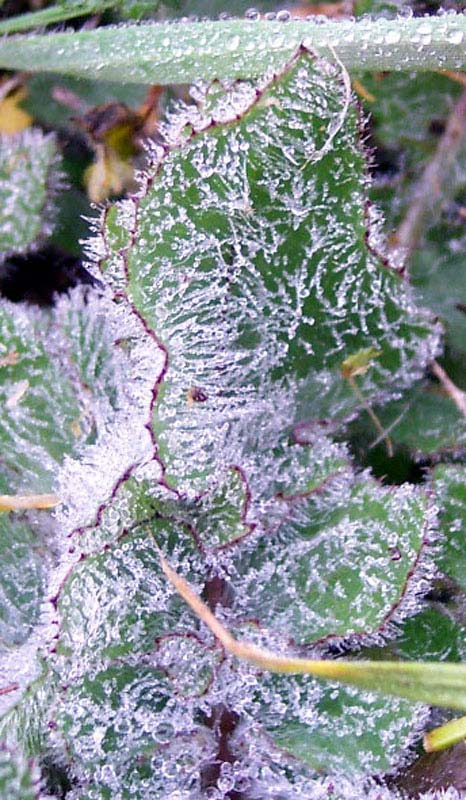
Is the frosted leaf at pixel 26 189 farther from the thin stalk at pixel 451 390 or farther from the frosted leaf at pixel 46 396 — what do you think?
the thin stalk at pixel 451 390

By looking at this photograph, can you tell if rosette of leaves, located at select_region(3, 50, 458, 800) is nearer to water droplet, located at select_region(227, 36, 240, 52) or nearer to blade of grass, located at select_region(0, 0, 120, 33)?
water droplet, located at select_region(227, 36, 240, 52)

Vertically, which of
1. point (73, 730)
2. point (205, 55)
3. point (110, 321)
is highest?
point (205, 55)

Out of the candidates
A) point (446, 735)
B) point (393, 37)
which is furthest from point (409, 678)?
point (393, 37)

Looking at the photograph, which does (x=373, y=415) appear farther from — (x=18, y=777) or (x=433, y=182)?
(x=18, y=777)

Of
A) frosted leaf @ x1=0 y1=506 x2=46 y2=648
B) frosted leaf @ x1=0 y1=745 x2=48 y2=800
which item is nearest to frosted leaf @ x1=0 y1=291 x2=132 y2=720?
frosted leaf @ x1=0 y1=506 x2=46 y2=648

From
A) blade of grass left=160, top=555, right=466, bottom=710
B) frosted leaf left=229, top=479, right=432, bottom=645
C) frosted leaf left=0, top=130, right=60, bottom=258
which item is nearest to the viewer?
blade of grass left=160, top=555, right=466, bottom=710

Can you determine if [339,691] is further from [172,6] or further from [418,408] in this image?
[172,6]

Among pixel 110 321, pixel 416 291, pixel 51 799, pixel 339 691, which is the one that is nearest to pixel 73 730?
pixel 51 799
